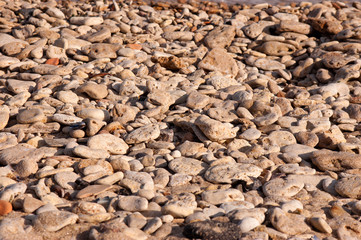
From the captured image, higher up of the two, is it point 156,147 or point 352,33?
point 352,33

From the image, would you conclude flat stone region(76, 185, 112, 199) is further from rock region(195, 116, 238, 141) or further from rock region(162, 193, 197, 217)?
rock region(195, 116, 238, 141)

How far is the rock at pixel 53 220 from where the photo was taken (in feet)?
10.7

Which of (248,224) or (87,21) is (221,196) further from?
(87,21)

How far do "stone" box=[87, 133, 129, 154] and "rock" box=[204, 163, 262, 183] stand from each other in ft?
3.61

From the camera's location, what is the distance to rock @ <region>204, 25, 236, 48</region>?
852 centimetres

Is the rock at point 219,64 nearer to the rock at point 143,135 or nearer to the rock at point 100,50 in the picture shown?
the rock at point 100,50

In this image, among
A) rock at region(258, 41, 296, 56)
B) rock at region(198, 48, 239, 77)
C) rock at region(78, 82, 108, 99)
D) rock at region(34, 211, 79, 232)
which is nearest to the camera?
rock at region(34, 211, 79, 232)

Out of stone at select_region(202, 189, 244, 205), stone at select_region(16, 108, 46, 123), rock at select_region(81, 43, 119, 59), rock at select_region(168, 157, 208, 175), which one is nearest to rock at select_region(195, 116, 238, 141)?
rock at select_region(168, 157, 208, 175)

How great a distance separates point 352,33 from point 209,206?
601cm

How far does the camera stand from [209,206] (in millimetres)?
3715

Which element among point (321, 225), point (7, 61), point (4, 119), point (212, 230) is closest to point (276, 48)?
point (7, 61)

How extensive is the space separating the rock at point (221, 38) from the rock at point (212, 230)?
5.74m

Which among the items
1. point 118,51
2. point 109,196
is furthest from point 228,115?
point 118,51

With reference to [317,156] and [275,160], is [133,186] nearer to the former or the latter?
[275,160]
